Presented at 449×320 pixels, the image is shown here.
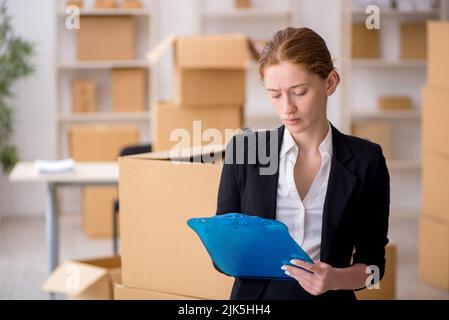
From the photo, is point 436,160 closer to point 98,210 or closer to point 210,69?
point 210,69

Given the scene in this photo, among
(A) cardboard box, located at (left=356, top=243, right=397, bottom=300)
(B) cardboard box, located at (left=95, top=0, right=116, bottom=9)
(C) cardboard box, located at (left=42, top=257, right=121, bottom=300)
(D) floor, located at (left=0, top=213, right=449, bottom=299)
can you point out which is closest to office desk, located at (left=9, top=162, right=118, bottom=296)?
(D) floor, located at (left=0, top=213, right=449, bottom=299)

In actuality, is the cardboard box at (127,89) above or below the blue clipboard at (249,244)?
above

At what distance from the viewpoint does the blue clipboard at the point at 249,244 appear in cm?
136

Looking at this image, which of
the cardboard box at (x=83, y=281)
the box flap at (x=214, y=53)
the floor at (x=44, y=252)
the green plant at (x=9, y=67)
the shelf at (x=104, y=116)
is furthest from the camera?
the shelf at (x=104, y=116)

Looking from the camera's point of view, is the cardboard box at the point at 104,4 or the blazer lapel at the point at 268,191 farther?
the cardboard box at the point at 104,4

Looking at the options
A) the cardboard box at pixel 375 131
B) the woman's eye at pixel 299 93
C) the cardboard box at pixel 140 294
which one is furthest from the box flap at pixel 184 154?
the cardboard box at pixel 375 131

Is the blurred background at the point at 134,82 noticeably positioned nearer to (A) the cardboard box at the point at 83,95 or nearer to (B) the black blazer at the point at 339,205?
(A) the cardboard box at the point at 83,95

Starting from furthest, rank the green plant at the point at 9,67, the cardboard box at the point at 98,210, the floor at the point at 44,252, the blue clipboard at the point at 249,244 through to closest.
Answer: the cardboard box at the point at 98,210
the green plant at the point at 9,67
the floor at the point at 44,252
the blue clipboard at the point at 249,244

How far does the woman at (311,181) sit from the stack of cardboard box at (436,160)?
2.67 meters

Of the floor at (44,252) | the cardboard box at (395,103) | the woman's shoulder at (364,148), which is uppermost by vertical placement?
the cardboard box at (395,103)

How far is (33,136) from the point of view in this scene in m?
6.30

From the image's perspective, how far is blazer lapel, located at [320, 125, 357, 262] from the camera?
Answer: 146cm
